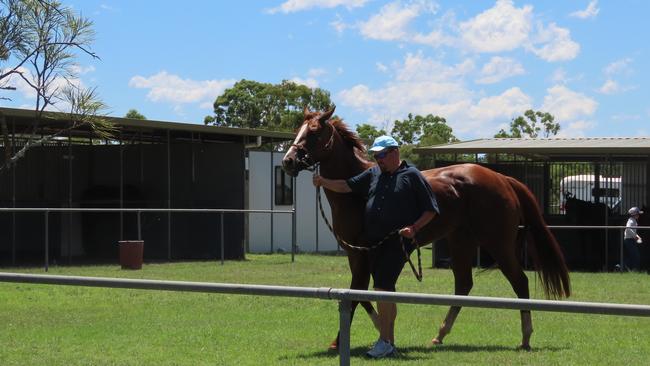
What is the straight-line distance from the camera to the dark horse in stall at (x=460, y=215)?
326 inches

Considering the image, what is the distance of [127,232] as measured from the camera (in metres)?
27.4

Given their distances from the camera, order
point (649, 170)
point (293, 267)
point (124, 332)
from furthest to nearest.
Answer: point (649, 170) → point (293, 267) → point (124, 332)

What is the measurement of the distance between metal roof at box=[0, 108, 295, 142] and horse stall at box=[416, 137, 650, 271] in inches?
234

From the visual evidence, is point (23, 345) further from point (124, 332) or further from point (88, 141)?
point (88, 141)

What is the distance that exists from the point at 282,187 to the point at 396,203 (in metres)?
24.6

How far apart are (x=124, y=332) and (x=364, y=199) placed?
122 inches

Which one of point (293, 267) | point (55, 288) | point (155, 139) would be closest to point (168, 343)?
point (55, 288)

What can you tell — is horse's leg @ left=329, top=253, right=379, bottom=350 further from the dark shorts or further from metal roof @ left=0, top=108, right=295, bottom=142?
metal roof @ left=0, top=108, right=295, bottom=142

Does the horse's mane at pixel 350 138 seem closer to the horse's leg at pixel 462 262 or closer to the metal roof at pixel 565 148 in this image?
the horse's leg at pixel 462 262

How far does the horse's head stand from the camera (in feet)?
26.7

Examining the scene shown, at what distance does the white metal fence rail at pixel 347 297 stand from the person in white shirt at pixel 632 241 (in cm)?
1785

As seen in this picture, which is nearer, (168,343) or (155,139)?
(168,343)

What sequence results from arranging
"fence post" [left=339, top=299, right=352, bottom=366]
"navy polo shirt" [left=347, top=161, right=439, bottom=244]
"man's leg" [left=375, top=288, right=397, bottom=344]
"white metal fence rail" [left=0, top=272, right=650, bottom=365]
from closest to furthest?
"white metal fence rail" [left=0, top=272, right=650, bottom=365]
"fence post" [left=339, top=299, right=352, bottom=366]
"man's leg" [left=375, top=288, right=397, bottom=344]
"navy polo shirt" [left=347, top=161, right=439, bottom=244]

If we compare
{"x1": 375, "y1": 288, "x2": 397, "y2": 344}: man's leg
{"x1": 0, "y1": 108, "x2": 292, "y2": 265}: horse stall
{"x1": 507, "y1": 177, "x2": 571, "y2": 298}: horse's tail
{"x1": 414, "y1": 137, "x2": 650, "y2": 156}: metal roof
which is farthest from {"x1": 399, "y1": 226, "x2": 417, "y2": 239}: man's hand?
{"x1": 0, "y1": 108, "x2": 292, "y2": 265}: horse stall
